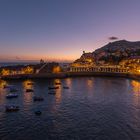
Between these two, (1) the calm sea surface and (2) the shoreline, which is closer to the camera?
(1) the calm sea surface

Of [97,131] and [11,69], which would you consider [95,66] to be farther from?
[97,131]

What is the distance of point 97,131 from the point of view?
38.4 metres

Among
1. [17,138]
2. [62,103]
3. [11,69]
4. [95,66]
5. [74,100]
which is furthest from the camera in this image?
[95,66]

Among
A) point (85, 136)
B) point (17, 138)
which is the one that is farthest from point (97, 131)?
point (17, 138)

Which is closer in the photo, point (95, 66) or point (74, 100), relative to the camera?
point (74, 100)

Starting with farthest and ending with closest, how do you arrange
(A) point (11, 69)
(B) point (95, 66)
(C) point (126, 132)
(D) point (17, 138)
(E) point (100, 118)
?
(B) point (95, 66), (A) point (11, 69), (E) point (100, 118), (C) point (126, 132), (D) point (17, 138)

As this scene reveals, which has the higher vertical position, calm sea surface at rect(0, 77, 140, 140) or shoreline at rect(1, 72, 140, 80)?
shoreline at rect(1, 72, 140, 80)

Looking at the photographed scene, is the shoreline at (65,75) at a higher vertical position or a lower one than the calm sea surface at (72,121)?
higher

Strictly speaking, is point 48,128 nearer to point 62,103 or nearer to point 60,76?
point 62,103

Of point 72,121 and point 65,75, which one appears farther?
point 65,75

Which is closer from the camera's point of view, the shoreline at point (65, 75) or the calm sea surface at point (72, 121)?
the calm sea surface at point (72, 121)

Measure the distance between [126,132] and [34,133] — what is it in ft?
48.6

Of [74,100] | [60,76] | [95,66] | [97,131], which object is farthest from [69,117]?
[95,66]

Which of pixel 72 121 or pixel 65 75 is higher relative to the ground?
pixel 65 75
